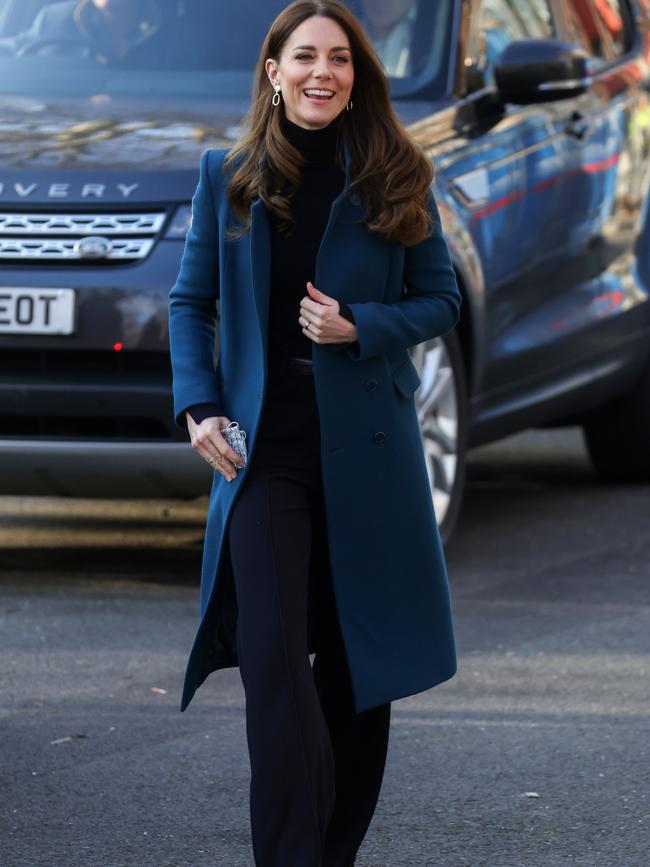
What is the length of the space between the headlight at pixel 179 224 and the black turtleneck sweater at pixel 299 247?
2.25 metres

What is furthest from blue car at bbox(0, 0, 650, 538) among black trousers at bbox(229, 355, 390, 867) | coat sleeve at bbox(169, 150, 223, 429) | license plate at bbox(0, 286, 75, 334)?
black trousers at bbox(229, 355, 390, 867)

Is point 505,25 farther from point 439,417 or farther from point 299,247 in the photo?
point 299,247

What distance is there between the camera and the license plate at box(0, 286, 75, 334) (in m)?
5.88

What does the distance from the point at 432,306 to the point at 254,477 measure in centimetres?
44

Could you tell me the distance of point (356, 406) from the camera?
3621 millimetres

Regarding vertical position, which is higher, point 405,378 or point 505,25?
point 405,378

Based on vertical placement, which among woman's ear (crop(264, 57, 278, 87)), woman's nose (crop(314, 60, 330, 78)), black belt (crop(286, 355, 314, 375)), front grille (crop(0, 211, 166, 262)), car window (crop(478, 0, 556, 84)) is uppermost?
woman's nose (crop(314, 60, 330, 78))

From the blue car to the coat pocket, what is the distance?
2183 mm

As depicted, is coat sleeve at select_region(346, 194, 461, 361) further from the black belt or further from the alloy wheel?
the alloy wheel

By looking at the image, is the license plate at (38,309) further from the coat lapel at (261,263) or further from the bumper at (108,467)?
the coat lapel at (261,263)

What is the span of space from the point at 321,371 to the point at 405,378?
0.67 feet

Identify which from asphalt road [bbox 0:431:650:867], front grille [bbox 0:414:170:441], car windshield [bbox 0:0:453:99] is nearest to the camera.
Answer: asphalt road [bbox 0:431:650:867]

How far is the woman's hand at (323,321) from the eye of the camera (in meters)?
3.54

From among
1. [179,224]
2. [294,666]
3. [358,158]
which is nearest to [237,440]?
[294,666]
